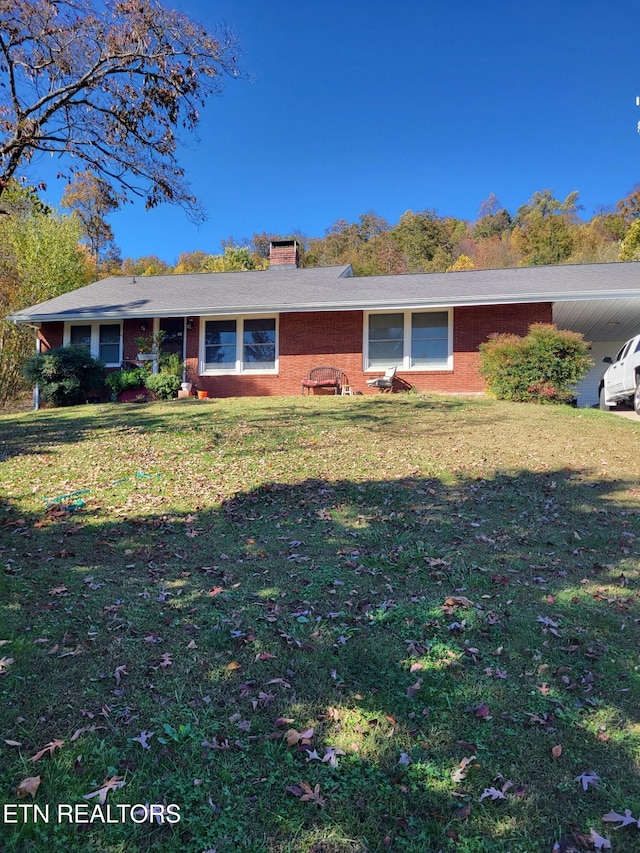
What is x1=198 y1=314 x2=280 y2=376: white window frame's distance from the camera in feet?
52.3

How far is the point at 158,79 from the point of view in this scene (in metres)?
8.76

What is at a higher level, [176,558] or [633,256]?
[633,256]

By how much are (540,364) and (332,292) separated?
6561 mm

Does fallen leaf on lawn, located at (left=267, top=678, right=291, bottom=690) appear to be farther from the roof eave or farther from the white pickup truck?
the roof eave

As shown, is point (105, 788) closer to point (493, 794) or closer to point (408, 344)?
point (493, 794)

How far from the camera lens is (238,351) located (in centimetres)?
1617

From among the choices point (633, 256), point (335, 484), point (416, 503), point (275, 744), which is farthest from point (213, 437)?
point (633, 256)

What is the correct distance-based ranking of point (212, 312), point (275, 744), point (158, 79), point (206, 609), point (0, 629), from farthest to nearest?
point (212, 312)
point (158, 79)
point (206, 609)
point (0, 629)
point (275, 744)

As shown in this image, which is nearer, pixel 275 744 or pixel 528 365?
pixel 275 744

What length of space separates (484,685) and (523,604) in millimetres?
949

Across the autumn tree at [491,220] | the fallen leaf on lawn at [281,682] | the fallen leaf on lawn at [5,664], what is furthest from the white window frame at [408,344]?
the autumn tree at [491,220]

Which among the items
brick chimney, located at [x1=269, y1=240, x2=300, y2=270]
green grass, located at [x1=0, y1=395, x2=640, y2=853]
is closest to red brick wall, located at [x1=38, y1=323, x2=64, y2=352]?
brick chimney, located at [x1=269, y1=240, x2=300, y2=270]

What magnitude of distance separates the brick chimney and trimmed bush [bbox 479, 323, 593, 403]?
425 inches

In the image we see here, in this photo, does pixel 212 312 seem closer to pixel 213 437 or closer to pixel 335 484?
pixel 213 437
